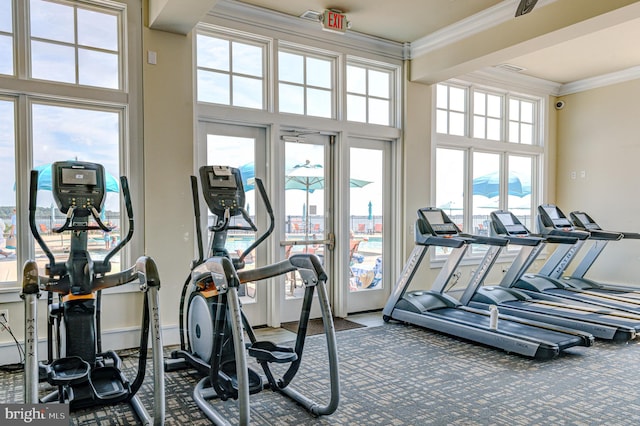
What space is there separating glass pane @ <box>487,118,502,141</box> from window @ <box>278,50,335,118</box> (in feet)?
9.59

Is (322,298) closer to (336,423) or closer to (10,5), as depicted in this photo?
(336,423)

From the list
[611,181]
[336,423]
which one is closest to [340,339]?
[336,423]

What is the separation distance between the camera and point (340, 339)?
459 cm

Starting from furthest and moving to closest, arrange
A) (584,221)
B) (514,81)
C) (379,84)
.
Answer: (514,81) → (584,221) → (379,84)

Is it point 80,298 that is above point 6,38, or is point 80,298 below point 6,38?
below

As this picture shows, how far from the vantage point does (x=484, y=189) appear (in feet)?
23.2

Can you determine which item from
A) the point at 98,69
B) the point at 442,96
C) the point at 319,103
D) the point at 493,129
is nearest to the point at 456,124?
the point at 442,96

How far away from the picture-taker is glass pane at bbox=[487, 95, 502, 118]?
23.3 ft

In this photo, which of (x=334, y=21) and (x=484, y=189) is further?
(x=484, y=189)

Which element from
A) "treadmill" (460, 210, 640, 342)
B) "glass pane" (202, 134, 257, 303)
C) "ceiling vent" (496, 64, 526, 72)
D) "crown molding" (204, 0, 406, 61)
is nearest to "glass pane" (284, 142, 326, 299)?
"glass pane" (202, 134, 257, 303)

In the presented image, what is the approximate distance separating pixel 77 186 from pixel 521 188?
6.61 meters

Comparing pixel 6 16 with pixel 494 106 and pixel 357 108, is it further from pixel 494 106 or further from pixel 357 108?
pixel 494 106

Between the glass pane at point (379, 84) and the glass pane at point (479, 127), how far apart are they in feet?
5.63

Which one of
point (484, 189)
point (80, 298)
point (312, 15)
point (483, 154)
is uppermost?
point (312, 15)
